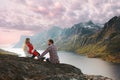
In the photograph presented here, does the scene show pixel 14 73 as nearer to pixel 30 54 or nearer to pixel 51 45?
pixel 51 45

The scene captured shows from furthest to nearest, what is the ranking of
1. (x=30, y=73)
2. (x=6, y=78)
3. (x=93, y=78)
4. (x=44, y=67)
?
(x=44, y=67) < (x=93, y=78) < (x=30, y=73) < (x=6, y=78)

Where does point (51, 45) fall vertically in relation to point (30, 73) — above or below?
above

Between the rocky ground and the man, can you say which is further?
the man

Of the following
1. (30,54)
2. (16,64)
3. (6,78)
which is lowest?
(6,78)

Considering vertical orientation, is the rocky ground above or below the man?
below

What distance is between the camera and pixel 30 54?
96.2 feet

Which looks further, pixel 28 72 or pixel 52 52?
pixel 52 52

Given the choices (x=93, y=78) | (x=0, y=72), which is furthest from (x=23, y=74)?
(x=93, y=78)

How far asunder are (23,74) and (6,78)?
73.3 inches

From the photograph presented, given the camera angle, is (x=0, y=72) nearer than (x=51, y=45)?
Yes

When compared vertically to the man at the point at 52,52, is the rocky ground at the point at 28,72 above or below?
below

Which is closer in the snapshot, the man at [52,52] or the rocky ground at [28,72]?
the rocky ground at [28,72]

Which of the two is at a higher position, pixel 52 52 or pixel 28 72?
pixel 52 52

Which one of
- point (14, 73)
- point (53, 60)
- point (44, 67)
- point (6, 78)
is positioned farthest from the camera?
point (53, 60)
